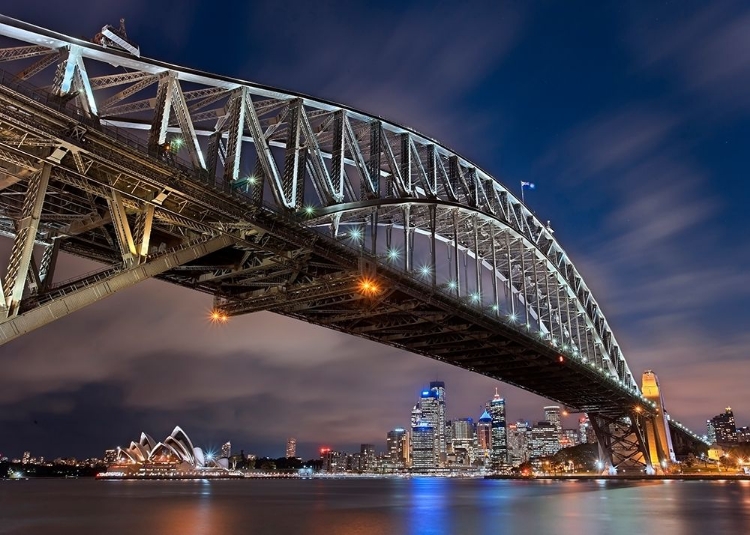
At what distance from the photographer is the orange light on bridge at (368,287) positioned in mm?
35250

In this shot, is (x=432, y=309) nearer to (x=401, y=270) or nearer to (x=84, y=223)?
(x=401, y=270)

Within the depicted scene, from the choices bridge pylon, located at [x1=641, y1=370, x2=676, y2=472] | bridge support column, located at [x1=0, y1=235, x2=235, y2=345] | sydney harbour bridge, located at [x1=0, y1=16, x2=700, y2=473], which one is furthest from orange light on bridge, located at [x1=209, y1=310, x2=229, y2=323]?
bridge pylon, located at [x1=641, y1=370, x2=676, y2=472]

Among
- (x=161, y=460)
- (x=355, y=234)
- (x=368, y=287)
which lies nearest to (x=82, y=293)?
(x=368, y=287)

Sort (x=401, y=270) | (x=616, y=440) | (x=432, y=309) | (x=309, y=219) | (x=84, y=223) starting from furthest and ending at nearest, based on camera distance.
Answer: (x=616, y=440), (x=432, y=309), (x=401, y=270), (x=309, y=219), (x=84, y=223)

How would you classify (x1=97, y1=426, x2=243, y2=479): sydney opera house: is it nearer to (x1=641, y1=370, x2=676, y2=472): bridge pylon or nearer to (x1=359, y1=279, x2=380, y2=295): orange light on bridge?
(x1=641, y1=370, x2=676, y2=472): bridge pylon

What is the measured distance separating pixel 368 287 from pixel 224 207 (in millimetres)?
11781

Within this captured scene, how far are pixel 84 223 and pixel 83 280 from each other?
5422 millimetres

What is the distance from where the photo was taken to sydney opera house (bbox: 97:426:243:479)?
6412 inches

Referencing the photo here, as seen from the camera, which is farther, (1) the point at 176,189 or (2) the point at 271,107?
(2) the point at 271,107

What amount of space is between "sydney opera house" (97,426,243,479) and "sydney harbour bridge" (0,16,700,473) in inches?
4920

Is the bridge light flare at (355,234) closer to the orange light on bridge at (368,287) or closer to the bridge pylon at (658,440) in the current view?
the orange light on bridge at (368,287)

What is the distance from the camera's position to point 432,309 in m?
44.3

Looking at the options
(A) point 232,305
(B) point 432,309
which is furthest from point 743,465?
(A) point 232,305

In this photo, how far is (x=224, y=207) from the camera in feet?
86.5
